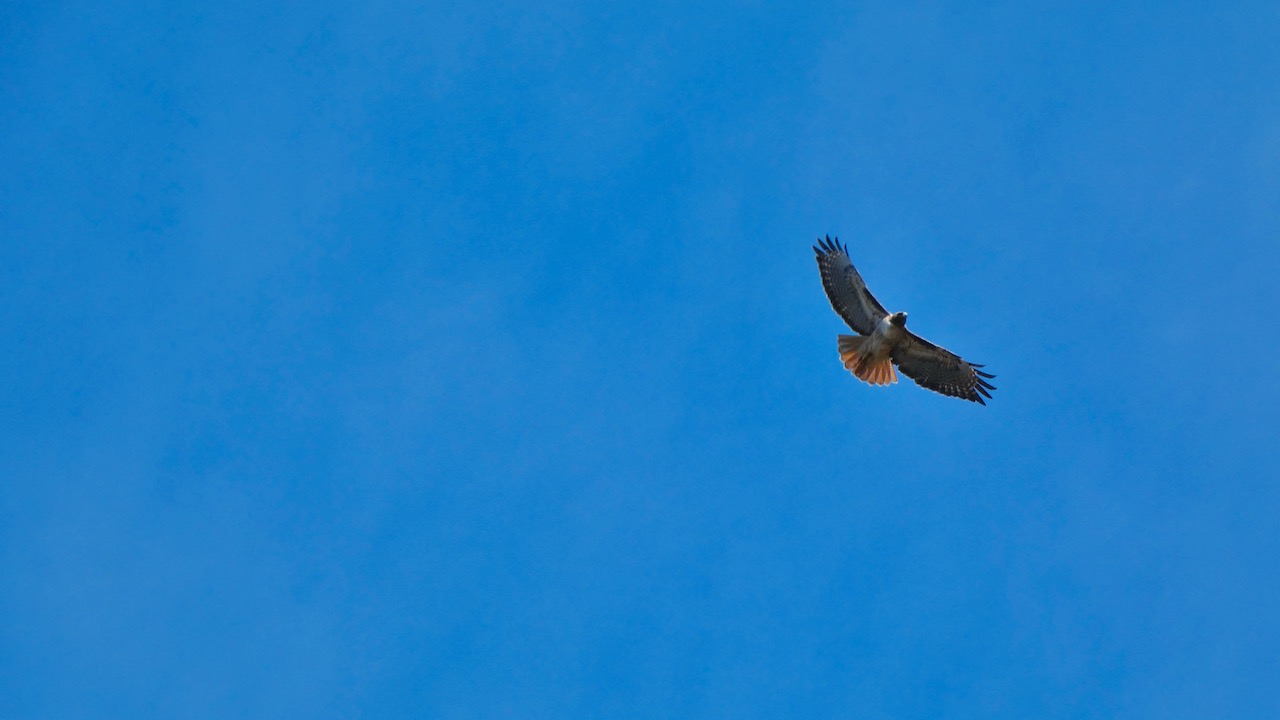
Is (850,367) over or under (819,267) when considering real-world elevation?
under

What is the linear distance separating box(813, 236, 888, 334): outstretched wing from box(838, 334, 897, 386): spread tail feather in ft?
1.01

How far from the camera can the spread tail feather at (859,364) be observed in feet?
78.7

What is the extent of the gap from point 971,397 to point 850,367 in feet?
8.44

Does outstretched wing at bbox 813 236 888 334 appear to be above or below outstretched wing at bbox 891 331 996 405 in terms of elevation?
above

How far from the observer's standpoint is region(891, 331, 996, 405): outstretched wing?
2416 cm

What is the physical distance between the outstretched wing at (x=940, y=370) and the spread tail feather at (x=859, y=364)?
0.47 meters

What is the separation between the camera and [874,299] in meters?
23.8

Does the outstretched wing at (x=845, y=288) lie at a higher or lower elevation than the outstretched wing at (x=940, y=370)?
higher

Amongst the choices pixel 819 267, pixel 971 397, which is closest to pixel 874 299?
pixel 819 267

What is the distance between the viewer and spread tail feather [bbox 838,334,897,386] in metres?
24.0

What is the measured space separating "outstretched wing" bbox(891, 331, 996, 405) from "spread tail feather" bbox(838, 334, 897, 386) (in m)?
0.47

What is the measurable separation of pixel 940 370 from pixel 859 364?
5.75 feet

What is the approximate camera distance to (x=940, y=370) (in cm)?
2461

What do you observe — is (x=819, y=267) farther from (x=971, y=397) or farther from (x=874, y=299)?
(x=971, y=397)
